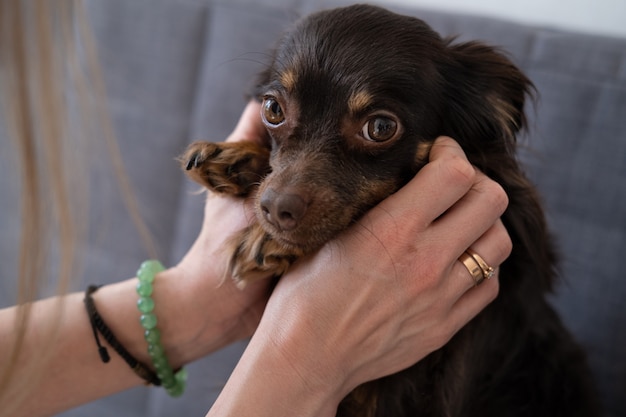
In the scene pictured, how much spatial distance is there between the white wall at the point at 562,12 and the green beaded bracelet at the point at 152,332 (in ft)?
4.00

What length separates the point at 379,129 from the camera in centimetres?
113

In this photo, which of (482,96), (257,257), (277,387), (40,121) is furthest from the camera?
(482,96)

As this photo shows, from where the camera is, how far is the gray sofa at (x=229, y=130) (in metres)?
1.53

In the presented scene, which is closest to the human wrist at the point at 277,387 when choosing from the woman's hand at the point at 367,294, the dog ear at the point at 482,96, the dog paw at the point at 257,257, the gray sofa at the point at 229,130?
the woman's hand at the point at 367,294

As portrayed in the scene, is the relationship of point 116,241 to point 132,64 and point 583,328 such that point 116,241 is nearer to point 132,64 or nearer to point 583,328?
point 132,64

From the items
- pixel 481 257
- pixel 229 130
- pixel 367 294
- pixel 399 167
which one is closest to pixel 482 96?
pixel 399 167

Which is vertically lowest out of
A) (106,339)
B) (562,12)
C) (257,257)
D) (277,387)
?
(106,339)

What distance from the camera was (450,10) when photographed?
1.80 meters

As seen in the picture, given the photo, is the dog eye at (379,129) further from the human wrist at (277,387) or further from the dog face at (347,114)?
the human wrist at (277,387)

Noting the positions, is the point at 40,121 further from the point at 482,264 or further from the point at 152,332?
the point at 482,264

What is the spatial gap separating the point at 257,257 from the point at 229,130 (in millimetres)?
958

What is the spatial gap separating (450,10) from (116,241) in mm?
1538

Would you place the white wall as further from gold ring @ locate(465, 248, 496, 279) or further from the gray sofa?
gold ring @ locate(465, 248, 496, 279)

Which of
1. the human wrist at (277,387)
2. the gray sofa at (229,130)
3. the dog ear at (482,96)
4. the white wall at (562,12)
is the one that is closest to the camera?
the human wrist at (277,387)
